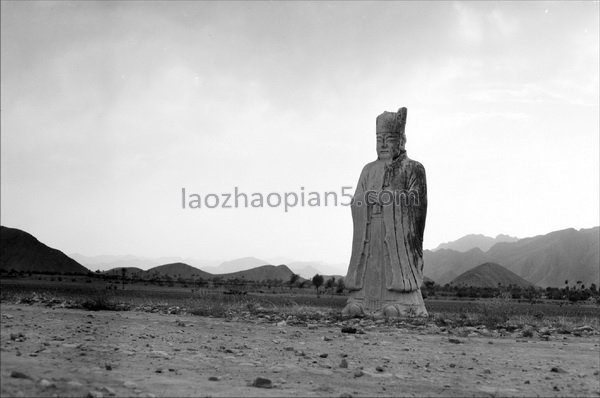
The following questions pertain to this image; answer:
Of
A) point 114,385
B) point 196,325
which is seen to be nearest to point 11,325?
point 196,325

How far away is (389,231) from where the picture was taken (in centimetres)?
1669

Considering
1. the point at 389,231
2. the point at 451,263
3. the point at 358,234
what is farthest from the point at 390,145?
the point at 451,263

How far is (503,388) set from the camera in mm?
6949

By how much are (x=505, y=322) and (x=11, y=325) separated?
1081 centimetres

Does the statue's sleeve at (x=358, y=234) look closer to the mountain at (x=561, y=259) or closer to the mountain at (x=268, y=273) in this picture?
the mountain at (x=268, y=273)

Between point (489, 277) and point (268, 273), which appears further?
point (268, 273)

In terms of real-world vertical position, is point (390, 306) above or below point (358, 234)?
below

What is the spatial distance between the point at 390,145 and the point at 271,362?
10.3m

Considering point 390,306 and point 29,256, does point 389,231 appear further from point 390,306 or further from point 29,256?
point 29,256

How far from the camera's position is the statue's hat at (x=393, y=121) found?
679 inches

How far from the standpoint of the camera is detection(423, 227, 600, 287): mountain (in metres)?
129

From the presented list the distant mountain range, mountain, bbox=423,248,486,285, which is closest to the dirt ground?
the distant mountain range

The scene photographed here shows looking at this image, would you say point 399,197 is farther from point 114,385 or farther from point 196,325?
point 114,385

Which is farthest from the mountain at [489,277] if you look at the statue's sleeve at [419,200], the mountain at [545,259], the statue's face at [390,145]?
the statue's face at [390,145]
